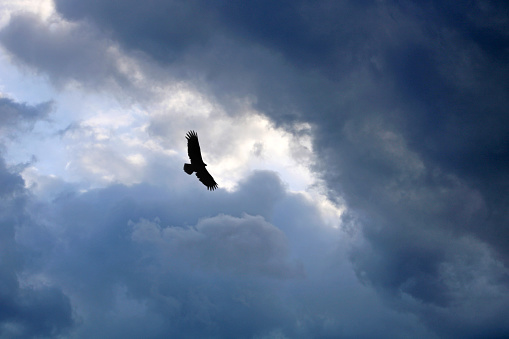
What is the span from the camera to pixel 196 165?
61.8 metres

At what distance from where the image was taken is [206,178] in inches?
2532

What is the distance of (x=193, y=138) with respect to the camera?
5866 cm

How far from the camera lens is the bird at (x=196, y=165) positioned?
58.8 m

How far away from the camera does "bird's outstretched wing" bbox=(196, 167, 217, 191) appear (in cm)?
6291

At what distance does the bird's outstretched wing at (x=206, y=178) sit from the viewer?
2477 inches

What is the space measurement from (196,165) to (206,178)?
10.7 feet

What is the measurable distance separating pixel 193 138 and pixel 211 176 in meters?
7.57

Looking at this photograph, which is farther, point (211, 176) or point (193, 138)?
point (211, 176)

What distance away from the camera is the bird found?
58.8m

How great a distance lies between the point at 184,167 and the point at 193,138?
4852 millimetres

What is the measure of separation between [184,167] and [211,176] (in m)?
4.39

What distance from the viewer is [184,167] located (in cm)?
6159
